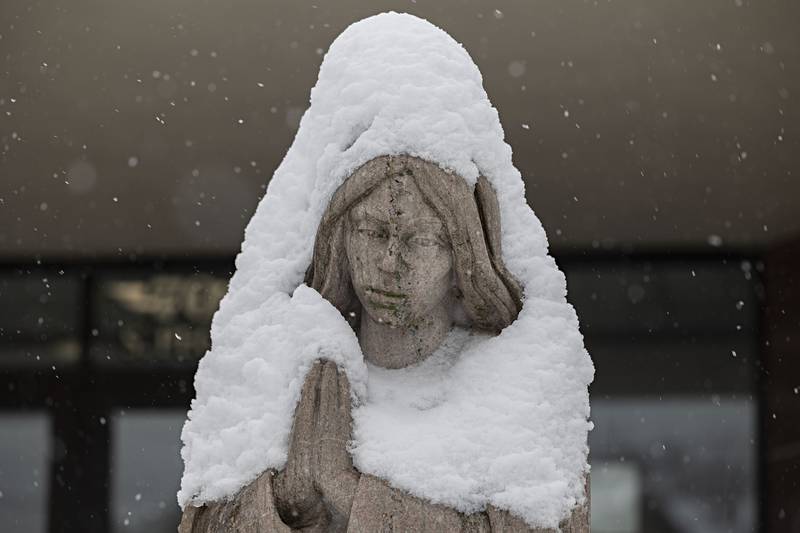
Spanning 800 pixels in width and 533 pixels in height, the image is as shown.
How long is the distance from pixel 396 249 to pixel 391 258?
21 millimetres

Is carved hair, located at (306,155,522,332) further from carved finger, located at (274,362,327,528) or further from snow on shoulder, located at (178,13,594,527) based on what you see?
carved finger, located at (274,362,327,528)

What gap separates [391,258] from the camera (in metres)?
2.64

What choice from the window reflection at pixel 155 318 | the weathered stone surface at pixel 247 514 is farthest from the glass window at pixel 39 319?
the weathered stone surface at pixel 247 514

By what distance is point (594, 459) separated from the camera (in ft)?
17.9

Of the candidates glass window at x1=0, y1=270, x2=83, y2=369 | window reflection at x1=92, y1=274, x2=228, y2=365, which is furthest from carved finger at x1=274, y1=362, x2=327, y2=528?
glass window at x1=0, y1=270, x2=83, y2=369

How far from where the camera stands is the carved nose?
264 centimetres

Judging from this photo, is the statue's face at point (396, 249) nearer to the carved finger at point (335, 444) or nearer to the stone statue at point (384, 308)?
the stone statue at point (384, 308)

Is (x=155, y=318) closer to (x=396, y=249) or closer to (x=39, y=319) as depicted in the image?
(x=39, y=319)

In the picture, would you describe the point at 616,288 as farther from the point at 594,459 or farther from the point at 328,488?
the point at 328,488

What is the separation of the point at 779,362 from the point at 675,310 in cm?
45

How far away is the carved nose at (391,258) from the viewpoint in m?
2.64

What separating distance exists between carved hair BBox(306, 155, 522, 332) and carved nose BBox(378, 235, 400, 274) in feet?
0.34

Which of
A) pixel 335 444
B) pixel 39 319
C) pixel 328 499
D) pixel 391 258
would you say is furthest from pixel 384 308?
pixel 39 319

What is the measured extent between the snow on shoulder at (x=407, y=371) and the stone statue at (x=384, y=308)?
0.03 meters
